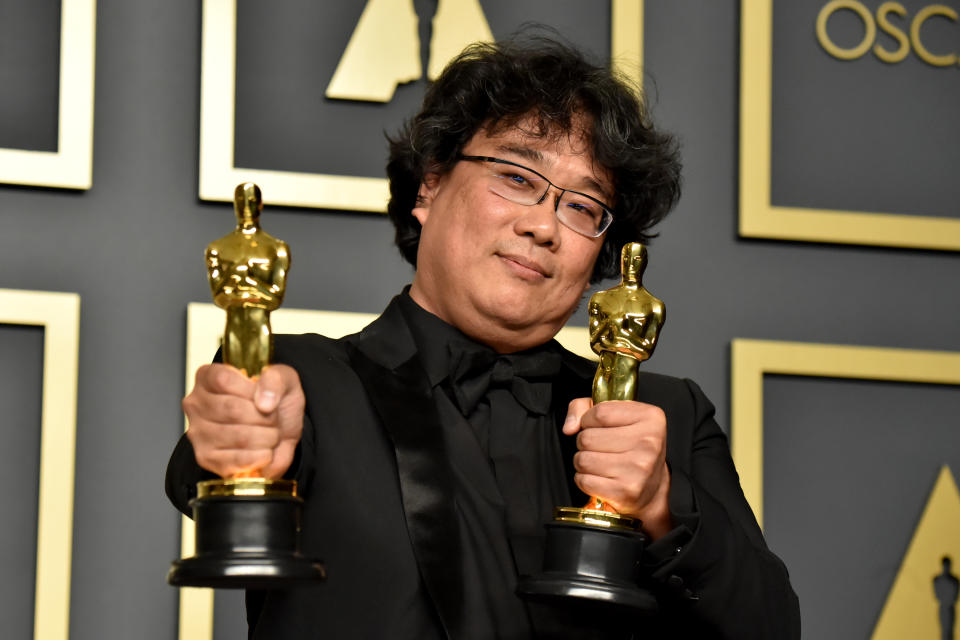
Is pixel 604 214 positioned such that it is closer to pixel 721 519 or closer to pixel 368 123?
pixel 721 519

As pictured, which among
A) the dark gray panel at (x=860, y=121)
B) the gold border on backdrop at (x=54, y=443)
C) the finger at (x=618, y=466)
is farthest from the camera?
the dark gray panel at (x=860, y=121)

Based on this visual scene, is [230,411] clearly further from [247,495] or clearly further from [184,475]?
[184,475]

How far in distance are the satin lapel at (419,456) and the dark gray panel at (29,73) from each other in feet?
2.64

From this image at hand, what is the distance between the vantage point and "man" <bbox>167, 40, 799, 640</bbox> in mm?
1150

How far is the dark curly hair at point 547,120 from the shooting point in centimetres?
146

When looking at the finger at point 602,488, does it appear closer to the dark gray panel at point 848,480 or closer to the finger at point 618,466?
the finger at point 618,466

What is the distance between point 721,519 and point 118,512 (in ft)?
3.16

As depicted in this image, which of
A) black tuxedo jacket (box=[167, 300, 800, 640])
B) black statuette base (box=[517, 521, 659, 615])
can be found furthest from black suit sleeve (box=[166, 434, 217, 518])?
black statuette base (box=[517, 521, 659, 615])

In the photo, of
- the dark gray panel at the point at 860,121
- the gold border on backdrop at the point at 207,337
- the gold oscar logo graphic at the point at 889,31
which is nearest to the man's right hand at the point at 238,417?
the gold border on backdrop at the point at 207,337

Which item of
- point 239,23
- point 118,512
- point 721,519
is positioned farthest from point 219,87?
point 721,519

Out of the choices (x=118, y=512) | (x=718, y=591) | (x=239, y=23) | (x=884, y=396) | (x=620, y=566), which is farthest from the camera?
(x=884, y=396)

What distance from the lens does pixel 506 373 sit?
4.58ft

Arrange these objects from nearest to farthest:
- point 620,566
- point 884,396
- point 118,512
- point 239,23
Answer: point 620,566 < point 118,512 < point 239,23 < point 884,396

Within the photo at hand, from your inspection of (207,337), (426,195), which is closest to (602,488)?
(426,195)
